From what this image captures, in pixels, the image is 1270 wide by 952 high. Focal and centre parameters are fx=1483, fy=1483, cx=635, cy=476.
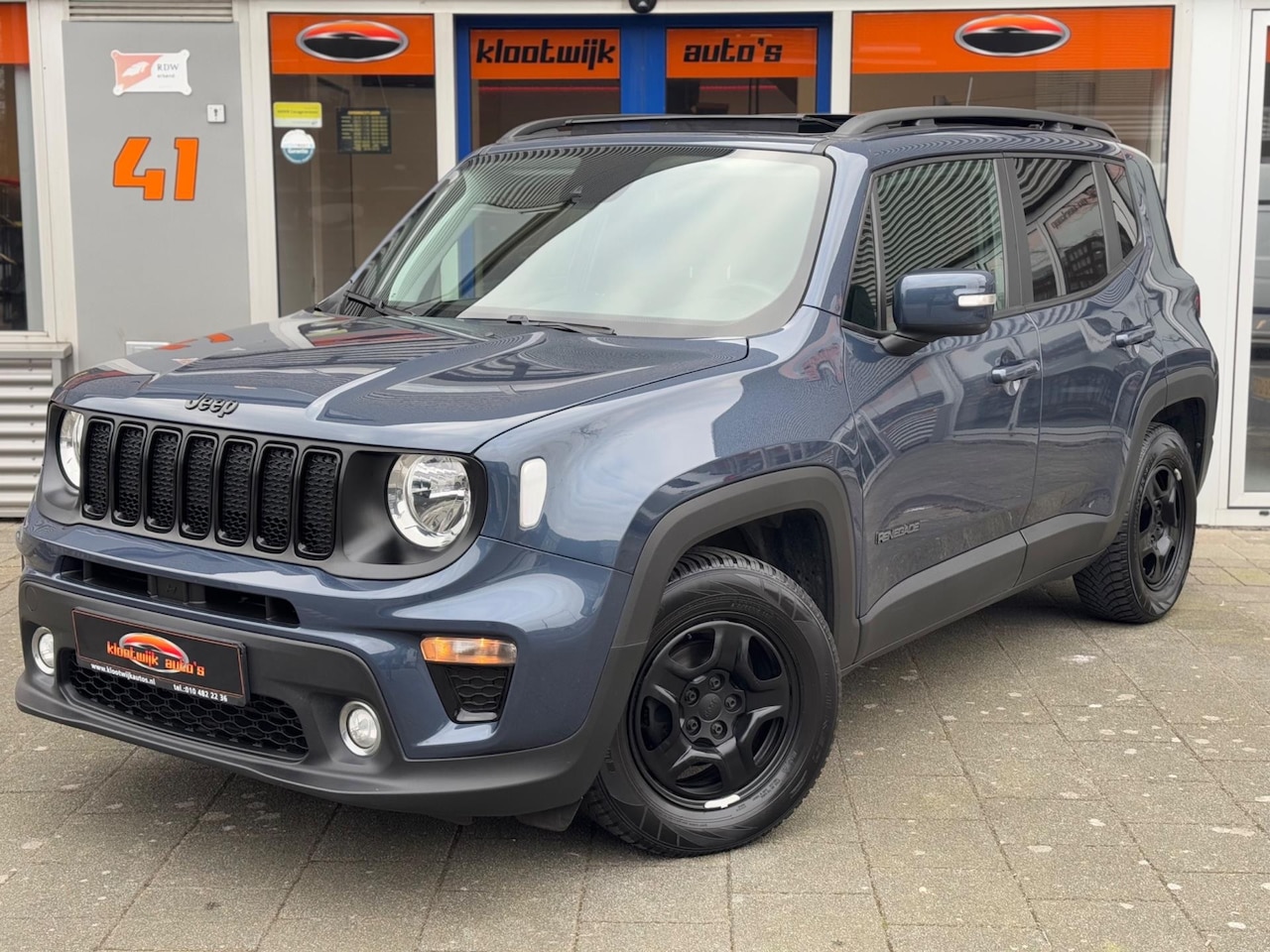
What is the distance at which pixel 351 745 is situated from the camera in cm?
318

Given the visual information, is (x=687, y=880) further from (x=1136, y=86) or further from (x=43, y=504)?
(x=1136, y=86)

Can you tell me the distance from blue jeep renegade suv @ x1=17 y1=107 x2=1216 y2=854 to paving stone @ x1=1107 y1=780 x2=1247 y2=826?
0.72 m

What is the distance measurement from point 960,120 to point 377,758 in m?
2.94

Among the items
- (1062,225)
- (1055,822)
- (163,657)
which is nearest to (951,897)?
(1055,822)

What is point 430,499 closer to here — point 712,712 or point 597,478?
point 597,478

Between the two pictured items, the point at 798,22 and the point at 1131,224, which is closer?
the point at 1131,224

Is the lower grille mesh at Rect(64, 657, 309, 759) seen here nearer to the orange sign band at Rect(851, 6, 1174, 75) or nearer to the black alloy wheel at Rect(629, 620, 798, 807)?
the black alloy wheel at Rect(629, 620, 798, 807)

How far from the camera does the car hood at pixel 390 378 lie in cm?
317

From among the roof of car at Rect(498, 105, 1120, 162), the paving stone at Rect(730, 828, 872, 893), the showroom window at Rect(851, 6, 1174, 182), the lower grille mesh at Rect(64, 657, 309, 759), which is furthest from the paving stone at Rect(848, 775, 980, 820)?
the showroom window at Rect(851, 6, 1174, 182)

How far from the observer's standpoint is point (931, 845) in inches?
147

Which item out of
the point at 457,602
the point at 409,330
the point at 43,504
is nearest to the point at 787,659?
the point at 457,602

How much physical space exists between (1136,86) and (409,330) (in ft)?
17.0

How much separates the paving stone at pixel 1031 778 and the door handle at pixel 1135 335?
1.61 metres

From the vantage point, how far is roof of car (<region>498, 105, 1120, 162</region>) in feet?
14.1
